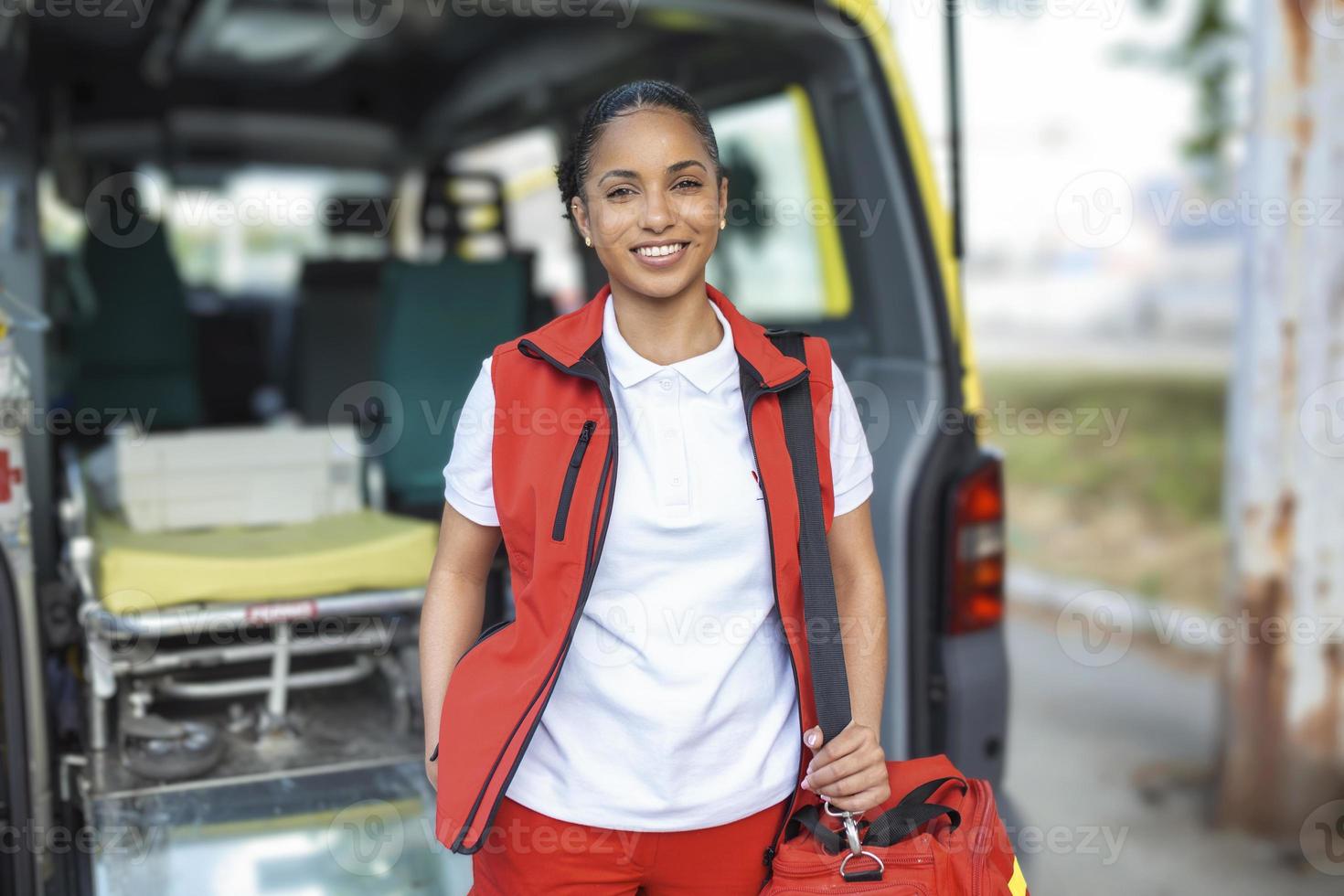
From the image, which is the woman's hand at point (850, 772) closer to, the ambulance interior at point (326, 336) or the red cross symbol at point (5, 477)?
the ambulance interior at point (326, 336)

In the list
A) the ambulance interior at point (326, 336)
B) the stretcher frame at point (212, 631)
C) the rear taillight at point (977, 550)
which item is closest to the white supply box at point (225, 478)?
the ambulance interior at point (326, 336)

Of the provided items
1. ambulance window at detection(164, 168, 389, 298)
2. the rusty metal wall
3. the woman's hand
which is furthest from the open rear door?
ambulance window at detection(164, 168, 389, 298)

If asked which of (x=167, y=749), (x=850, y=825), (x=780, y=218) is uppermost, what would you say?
(x=780, y=218)

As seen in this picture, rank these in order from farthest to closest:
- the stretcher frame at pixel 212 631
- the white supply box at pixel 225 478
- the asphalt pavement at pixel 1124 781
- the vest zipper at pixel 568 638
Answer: the asphalt pavement at pixel 1124 781 < the white supply box at pixel 225 478 < the stretcher frame at pixel 212 631 < the vest zipper at pixel 568 638

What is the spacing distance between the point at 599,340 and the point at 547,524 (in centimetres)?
25

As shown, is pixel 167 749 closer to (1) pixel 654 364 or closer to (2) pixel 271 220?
(1) pixel 654 364

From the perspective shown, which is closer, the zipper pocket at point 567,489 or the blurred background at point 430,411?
the zipper pocket at point 567,489

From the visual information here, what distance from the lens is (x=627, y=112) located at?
1511 millimetres

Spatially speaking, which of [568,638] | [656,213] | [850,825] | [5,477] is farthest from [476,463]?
[5,477]

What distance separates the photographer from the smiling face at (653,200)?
4.88ft

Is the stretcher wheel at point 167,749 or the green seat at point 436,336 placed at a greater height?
the green seat at point 436,336

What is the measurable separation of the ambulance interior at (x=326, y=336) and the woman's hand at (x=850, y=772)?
99cm

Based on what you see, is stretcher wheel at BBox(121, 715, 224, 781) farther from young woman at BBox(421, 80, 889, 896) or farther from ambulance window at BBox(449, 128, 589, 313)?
ambulance window at BBox(449, 128, 589, 313)

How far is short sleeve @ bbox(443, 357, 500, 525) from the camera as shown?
1.53 m
